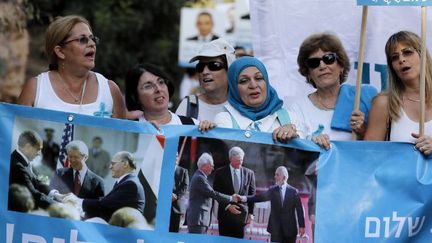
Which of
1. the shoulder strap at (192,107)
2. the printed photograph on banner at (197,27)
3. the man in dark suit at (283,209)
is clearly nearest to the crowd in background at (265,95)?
the man in dark suit at (283,209)

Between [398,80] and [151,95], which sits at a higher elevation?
[398,80]

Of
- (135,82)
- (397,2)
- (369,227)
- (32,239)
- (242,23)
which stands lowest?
(32,239)

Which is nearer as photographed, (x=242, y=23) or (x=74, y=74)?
(x=74, y=74)

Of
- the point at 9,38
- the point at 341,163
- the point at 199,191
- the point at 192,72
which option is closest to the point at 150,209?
the point at 199,191

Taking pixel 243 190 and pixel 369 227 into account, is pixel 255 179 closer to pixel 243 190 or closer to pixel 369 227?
pixel 243 190

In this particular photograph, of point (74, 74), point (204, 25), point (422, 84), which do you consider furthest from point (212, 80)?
point (204, 25)

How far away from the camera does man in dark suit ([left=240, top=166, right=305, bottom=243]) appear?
6.62 metres

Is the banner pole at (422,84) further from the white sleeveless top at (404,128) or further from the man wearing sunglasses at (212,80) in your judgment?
the man wearing sunglasses at (212,80)

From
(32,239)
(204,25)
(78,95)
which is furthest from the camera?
(204,25)

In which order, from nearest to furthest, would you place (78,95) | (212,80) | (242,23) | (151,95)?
(78,95) < (151,95) < (212,80) < (242,23)

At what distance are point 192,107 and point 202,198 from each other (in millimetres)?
1401

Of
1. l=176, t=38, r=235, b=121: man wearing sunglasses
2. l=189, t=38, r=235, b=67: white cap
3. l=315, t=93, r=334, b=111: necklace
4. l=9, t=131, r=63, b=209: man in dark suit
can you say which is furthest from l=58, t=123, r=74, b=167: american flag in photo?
l=315, t=93, r=334, b=111: necklace

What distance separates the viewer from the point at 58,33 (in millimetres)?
7137

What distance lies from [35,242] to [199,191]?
3.18ft
